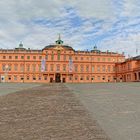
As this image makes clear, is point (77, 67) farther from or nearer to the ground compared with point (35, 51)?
nearer to the ground

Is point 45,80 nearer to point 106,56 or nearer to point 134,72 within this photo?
point 106,56

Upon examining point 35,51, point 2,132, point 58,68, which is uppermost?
point 35,51

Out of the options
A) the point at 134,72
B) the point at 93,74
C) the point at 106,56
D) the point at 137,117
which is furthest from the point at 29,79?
the point at 137,117

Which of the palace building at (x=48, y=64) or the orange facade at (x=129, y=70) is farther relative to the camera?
the palace building at (x=48, y=64)

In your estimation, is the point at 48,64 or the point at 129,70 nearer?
the point at 129,70

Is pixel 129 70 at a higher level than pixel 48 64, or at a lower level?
lower

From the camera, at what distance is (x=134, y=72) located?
280 ft

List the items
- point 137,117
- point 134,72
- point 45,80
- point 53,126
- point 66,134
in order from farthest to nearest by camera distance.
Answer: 1. point 45,80
2. point 134,72
3. point 137,117
4. point 53,126
5. point 66,134

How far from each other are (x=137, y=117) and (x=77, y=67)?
92551 mm

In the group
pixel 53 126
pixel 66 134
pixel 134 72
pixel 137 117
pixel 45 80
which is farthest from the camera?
pixel 45 80

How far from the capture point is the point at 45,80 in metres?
95.1

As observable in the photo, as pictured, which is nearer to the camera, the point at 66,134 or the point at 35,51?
the point at 66,134

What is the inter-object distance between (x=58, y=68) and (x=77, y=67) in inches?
310

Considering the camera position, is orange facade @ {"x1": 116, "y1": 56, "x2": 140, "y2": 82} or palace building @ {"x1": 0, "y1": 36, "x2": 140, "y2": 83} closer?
orange facade @ {"x1": 116, "y1": 56, "x2": 140, "y2": 82}
